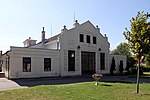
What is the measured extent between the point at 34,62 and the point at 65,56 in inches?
189

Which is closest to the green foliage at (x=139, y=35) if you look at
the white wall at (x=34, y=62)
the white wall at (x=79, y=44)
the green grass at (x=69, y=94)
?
the green grass at (x=69, y=94)

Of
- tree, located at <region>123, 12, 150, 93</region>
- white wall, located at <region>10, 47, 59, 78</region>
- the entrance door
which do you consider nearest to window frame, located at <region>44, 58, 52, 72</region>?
white wall, located at <region>10, 47, 59, 78</region>

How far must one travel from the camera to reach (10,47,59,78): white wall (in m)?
25.1

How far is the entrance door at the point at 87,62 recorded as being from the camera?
32.3m

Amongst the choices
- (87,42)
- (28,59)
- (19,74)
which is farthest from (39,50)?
(87,42)

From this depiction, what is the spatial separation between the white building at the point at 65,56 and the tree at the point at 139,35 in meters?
15.6

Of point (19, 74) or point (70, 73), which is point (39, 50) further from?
point (70, 73)

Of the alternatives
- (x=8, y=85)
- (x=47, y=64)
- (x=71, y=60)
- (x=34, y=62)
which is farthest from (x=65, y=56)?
(x=8, y=85)

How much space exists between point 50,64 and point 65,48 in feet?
10.6

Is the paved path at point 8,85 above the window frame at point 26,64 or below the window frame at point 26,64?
below

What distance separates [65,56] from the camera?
97.5ft

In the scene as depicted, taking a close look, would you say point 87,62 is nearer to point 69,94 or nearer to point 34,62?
point 34,62

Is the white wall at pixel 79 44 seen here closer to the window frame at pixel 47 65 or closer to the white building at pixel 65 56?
the white building at pixel 65 56

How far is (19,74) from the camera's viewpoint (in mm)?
25438
